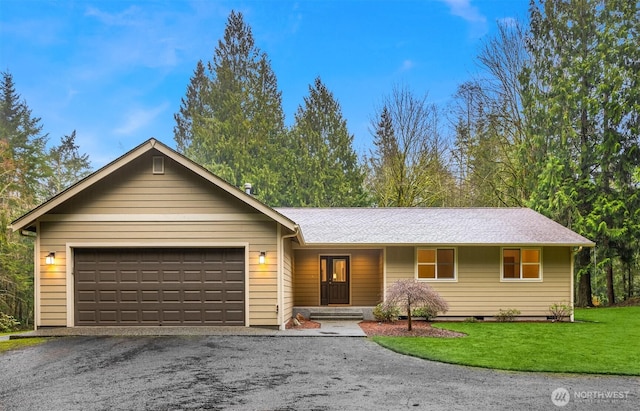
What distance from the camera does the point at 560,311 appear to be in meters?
14.1

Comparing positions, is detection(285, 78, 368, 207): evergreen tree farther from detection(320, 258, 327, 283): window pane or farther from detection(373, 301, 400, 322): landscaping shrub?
detection(373, 301, 400, 322): landscaping shrub

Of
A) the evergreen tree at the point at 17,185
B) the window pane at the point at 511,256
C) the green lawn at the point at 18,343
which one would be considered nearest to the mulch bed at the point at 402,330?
the window pane at the point at 511,256

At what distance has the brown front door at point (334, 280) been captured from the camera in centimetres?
1605

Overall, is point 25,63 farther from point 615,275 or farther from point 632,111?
point 615,275

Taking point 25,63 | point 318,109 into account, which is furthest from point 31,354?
point 25,63

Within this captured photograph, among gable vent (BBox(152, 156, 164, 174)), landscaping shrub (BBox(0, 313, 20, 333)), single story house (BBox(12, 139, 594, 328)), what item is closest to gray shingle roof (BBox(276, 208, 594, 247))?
single story house (BBox(12, 139, 594, 328))

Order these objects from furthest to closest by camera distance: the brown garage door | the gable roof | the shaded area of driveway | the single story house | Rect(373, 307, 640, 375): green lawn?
the brown garage door < the single story house < the gable roof < the shaded area of driveway < Rect(373, 307, 640, 375): green lawn

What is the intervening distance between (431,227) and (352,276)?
3.29m

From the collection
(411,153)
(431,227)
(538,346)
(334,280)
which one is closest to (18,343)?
(334,280)

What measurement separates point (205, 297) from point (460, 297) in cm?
788

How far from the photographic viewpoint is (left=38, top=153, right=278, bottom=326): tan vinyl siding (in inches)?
450

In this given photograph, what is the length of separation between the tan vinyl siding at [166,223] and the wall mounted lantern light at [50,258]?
107 millimetres

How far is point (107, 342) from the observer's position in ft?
31.6

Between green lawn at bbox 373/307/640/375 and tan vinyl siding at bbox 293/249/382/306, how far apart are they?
132 inches
